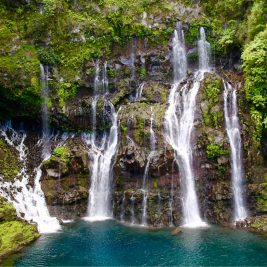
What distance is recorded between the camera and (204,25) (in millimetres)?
27734

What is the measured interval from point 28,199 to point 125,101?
27.8ft

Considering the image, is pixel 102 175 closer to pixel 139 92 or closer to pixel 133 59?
pixel 139 92

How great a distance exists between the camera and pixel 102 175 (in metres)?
22.9

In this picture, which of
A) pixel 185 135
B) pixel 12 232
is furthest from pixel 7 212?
pixel 185 135

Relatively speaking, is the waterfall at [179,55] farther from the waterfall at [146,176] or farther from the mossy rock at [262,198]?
the mossy rock at [262,198]

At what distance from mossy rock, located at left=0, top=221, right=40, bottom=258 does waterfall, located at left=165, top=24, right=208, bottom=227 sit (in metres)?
7.84

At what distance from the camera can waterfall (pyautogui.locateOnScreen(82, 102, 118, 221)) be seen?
2241cm

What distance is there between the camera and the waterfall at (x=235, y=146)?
2064 cm

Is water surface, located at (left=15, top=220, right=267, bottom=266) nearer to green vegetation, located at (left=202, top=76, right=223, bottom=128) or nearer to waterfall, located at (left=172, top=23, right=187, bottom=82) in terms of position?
green vegetation, located at (left=202, top=76, right=223, bottom=128)

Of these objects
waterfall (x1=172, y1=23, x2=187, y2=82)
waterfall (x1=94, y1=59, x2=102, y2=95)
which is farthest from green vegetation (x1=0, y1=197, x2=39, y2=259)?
waterfall (x1=172, y1=23, x2=187, y2=82)

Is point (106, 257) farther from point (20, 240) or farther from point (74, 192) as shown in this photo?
point (74, 192)

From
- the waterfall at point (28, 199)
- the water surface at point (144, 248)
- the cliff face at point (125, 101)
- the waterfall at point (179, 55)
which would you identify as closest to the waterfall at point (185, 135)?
the cliff face at point (125, 101)

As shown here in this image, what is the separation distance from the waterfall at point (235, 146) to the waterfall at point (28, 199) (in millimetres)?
9613

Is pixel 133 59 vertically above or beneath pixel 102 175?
above
